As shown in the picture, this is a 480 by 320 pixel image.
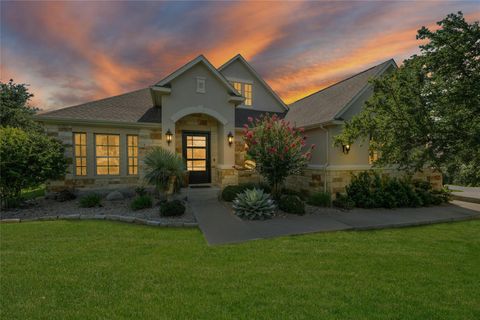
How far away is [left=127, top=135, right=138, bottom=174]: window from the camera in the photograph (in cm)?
1018

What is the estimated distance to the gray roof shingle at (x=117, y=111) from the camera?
941 cm

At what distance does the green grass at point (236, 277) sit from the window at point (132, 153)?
4.80 m

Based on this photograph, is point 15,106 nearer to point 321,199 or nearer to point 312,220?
point 321,199

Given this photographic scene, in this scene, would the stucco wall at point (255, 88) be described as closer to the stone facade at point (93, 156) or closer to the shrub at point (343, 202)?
the stone facade at point (93, 156)

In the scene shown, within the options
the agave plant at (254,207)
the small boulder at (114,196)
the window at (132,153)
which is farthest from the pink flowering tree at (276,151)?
the small boulder at (114,196)

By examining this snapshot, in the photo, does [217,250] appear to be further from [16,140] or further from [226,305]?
[16,140]

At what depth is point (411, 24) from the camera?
644 centimetres

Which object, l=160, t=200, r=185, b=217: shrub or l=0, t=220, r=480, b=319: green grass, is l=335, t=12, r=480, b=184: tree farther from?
l=160, t=200, r=185, b=217: shrub

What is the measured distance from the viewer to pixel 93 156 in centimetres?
968

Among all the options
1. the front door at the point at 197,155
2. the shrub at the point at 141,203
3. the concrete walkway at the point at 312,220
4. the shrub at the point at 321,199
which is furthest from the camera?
the front door at the point at 197,155

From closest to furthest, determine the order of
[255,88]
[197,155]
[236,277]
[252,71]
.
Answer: [236,277] → [197,155] → [252,71] → [255,88]

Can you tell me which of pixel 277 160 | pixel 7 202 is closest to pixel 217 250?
pixel 277 160

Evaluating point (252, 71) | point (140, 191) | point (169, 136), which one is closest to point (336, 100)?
point (252, 71)

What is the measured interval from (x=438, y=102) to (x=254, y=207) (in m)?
5.21
